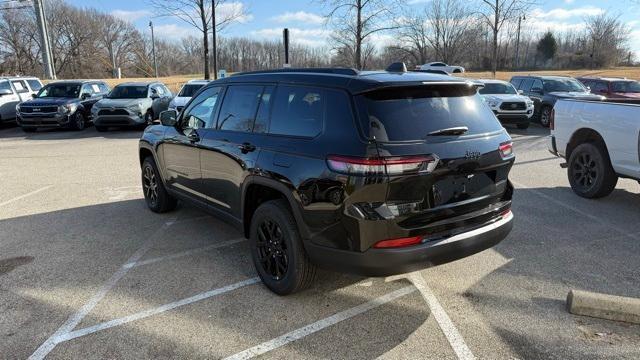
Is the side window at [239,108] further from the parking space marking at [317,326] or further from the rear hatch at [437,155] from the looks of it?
the parking space marking at [317,326]

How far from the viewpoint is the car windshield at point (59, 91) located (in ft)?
55.7

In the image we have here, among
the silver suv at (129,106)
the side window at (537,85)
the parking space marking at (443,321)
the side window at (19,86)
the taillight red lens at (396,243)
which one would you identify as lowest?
the parking space marking at (443,321)

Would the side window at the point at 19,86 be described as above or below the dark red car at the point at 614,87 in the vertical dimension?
above

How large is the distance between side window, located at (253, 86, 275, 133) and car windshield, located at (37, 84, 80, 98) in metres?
15.7

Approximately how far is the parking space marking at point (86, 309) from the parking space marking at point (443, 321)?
2620 mm

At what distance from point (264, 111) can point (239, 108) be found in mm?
446

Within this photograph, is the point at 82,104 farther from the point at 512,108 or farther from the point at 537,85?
the point at 537,85

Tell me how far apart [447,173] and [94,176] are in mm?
7567

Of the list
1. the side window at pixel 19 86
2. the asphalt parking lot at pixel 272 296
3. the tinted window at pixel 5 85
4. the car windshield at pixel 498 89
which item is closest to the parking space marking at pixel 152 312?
the asphalt parking lot at pixel 272 296

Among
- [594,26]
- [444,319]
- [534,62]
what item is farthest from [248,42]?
[444,319]

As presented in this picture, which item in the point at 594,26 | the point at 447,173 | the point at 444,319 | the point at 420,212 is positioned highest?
the point at 594,26

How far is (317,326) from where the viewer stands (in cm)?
339

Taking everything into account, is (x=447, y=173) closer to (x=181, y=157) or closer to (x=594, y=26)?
(x=181, y=157)

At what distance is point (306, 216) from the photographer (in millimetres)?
3377
